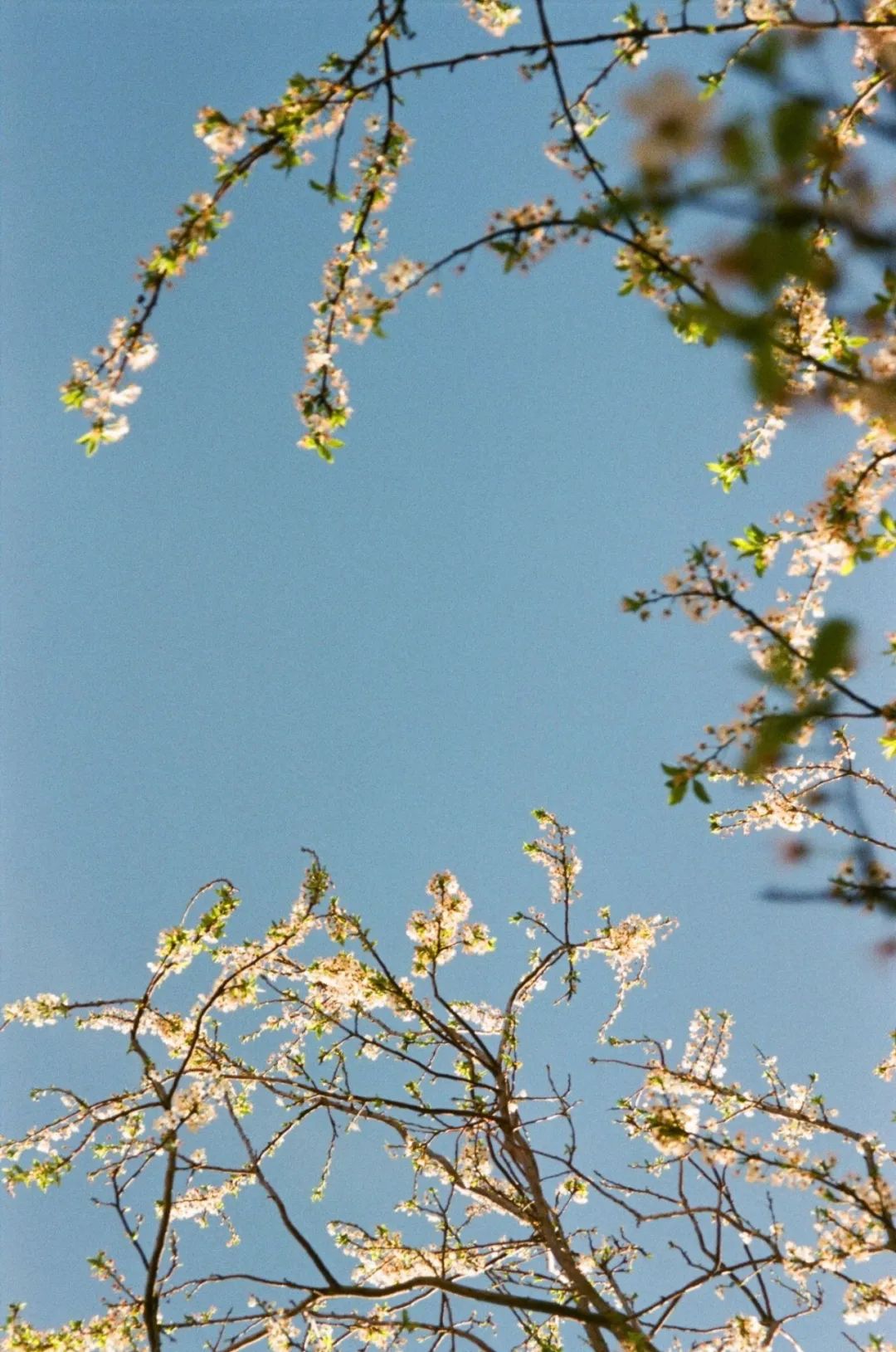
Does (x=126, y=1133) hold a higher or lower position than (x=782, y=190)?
higher

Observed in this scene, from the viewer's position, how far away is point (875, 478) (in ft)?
11.0

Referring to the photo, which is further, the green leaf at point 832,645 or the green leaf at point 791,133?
the green leaf at point 791,133

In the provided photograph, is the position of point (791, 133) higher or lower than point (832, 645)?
higher

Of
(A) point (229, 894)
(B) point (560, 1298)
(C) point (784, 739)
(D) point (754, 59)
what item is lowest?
(B) point (560, 1298)

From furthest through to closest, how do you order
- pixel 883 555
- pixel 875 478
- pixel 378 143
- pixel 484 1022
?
pixel 484 1022 < pixel 378 143 < pixel 875 478 < pixel 883 555

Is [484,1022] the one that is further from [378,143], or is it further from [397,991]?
[378,143]

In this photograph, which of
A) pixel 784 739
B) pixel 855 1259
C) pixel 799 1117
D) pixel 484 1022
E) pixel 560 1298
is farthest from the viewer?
pixel 484 1022

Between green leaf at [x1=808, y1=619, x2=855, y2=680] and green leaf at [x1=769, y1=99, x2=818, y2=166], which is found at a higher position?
green leaf at [x1=769, y1=99, x2=818, y2=166]

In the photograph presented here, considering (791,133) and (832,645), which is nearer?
(832,645)

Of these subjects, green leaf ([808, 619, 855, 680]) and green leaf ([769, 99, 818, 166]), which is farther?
green leaf ([769, 99, 818, 166])

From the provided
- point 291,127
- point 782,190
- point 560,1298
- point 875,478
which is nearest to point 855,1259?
point 560,1298

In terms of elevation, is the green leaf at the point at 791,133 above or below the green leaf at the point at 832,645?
above

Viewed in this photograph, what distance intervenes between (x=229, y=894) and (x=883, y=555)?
4.59 metres

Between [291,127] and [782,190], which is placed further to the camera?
[291,127]
